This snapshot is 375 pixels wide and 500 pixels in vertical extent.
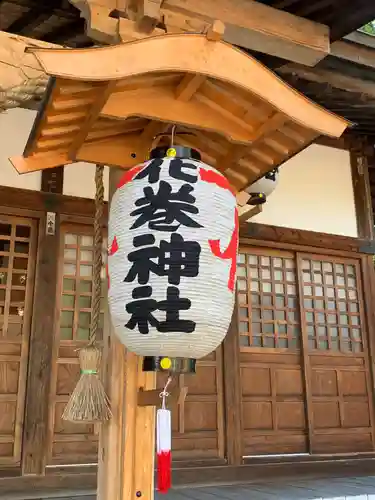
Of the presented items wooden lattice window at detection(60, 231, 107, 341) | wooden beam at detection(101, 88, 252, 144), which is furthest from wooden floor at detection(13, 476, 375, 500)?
wooden beam at detection(101, 88, 252, 144)

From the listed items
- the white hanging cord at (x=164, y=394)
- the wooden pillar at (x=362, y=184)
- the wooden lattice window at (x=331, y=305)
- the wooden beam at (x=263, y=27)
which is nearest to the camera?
the white hanging cord at (x=164, y=394)

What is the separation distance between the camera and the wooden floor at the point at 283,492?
15.3 ft

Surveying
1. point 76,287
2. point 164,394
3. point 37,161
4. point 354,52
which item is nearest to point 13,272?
point 76,287

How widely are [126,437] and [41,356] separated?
2436 mm

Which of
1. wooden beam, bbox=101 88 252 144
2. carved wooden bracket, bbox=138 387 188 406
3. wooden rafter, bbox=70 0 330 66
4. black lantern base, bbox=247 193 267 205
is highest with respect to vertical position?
wooden rafter, bbox=70 0 330 66

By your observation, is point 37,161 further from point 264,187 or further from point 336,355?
point 336,355

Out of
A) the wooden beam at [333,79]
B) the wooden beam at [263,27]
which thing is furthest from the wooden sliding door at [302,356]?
the wooden beam at [263,27]

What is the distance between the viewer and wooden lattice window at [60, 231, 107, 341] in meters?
5.14

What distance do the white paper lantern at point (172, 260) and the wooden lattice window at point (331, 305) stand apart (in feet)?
14.3

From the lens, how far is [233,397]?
565 centimetres

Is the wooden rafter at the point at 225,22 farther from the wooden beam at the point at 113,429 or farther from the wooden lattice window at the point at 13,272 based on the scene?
the wooden lattice window at the point at 13,272

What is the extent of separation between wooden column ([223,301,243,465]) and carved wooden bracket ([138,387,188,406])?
3.13 metres

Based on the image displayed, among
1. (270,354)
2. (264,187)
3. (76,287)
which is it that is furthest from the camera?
(270,354)

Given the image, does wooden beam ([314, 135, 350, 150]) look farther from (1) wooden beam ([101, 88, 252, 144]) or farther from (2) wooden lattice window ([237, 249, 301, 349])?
(1) wooden beam ([101, 88, 252, 144])
